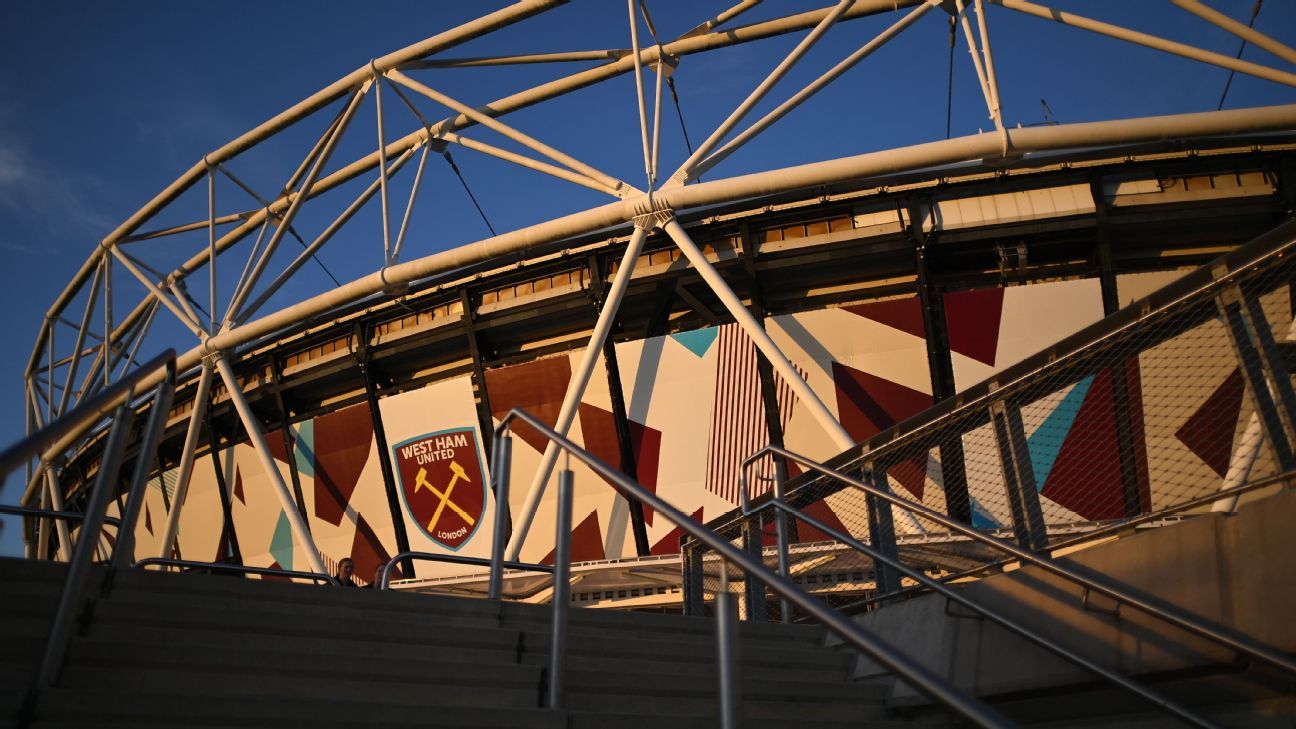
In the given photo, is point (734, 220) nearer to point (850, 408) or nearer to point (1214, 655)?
point (850, 408)

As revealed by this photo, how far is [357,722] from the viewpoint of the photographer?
10.2ft

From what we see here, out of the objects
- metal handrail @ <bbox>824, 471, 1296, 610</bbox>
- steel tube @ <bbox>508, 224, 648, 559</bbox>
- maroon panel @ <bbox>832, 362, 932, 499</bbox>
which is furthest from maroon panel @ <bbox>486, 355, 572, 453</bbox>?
metal handrail @ <bbox>824, 471, 1296, 610</bbox>

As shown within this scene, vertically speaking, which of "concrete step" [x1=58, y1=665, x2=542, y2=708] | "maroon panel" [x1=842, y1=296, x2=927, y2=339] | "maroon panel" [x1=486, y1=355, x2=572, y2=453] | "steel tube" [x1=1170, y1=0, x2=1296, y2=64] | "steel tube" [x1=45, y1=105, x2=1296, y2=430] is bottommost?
"concrete step" [x1=58, y1=665, x2=542, y2=708]

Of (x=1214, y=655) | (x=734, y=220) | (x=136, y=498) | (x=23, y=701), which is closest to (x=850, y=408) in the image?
(x=734, y=220)

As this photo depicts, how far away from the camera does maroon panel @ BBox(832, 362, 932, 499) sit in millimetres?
13367

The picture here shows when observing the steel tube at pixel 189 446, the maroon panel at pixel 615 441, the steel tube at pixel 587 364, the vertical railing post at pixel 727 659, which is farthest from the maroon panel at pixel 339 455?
the vertical railing post at pixel 727 659

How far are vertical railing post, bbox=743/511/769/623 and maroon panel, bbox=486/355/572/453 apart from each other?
819 cm

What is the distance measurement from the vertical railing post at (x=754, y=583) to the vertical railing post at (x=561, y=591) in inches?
115

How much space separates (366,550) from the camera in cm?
1681

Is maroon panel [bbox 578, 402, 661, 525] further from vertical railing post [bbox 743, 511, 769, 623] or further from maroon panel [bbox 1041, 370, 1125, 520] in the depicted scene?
vertical railing post [bbox 743, 511, 769, 623]

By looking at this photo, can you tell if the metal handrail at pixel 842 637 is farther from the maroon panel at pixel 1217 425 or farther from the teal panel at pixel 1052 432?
the teal panel at pixel 1052 432

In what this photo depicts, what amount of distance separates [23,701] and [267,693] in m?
0.80

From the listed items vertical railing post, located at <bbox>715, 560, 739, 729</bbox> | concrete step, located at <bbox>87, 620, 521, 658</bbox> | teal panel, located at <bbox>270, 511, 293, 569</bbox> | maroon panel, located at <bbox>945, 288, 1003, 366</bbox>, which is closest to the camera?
vertical railing post, located at <bbox>715, 560, 739, 729</bbox>

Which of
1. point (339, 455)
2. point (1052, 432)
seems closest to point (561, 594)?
point (1052, 432)
